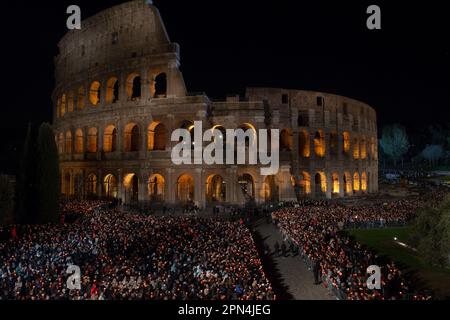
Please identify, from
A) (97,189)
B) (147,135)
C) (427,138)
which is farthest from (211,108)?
(427,138)

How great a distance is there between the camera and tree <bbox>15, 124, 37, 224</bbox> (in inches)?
906

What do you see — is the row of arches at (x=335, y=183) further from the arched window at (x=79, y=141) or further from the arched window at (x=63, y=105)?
the arched window at (x=63, y=105)

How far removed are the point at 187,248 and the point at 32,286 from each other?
20.8 feet

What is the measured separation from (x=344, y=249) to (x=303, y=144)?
25524mm

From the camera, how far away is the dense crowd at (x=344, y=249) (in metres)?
12.0

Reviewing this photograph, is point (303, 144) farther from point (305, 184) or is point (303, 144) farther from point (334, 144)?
point (305, 184)

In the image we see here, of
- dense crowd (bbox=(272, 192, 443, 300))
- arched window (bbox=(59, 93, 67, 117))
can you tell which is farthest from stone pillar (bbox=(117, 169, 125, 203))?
dense crowd (bbox=(272, 192, 443, 300))

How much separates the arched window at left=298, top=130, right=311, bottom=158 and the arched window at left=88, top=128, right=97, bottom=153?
23863mm

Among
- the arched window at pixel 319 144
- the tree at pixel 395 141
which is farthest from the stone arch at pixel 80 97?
the tree at pixel 395 141

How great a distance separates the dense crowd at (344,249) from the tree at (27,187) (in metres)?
17.0

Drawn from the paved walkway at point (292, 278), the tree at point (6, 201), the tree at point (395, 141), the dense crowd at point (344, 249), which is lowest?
the paved walkway at point (292, 278)

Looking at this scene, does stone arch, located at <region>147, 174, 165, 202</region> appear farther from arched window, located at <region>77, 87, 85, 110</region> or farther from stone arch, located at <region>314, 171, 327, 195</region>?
stone arch, located at <region>314, 171, 327, 195</region>

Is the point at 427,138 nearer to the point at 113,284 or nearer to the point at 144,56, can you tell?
the point at 144,56

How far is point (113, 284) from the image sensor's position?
11227mm
